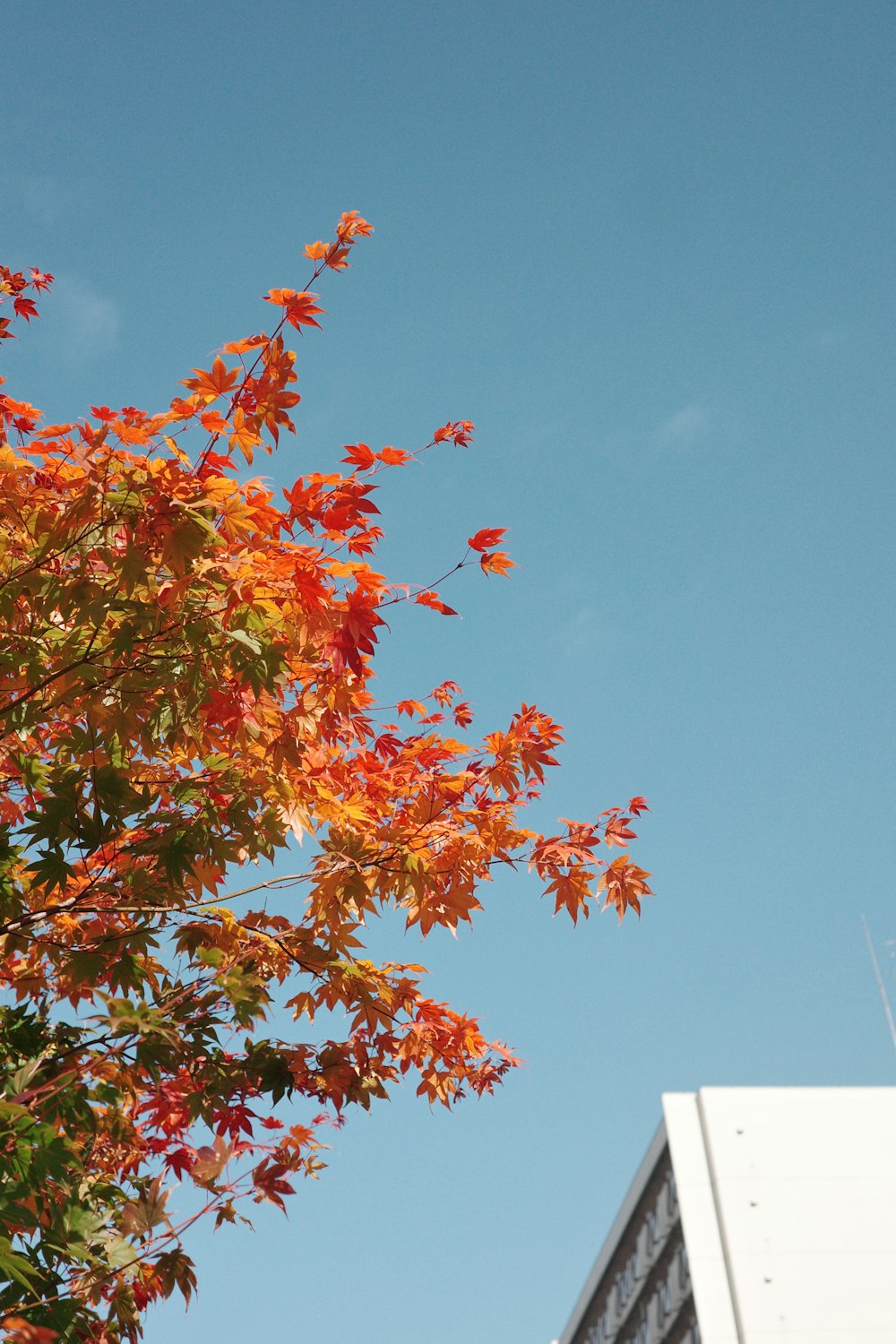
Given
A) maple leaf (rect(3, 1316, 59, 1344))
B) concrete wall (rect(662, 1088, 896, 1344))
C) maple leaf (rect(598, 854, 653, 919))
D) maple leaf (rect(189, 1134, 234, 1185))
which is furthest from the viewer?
concrete wall (rect(662, 1088, 896, 1344))

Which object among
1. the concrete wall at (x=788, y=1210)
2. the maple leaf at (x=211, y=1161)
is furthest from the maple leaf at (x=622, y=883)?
the concrete wall at (x=788, y=1210)

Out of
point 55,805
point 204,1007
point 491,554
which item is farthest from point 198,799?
point 491,554

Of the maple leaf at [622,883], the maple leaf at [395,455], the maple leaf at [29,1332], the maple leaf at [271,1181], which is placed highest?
the maple leaf at [395,455]

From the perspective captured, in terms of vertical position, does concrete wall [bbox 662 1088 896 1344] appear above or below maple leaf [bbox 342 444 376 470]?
above

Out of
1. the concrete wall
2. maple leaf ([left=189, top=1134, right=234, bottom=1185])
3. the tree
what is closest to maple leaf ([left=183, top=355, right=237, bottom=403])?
the tree

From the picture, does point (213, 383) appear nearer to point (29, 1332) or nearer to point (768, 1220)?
point (29, 1332)

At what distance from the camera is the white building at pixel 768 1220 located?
113 ft

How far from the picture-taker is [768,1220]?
1420 inches

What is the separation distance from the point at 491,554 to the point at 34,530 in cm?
165

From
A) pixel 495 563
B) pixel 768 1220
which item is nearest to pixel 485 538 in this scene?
pixel 495 563

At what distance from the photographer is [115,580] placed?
12.2 feet

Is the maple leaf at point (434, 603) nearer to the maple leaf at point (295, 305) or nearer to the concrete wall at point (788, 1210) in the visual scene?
the maple leaf at point (295, 305)

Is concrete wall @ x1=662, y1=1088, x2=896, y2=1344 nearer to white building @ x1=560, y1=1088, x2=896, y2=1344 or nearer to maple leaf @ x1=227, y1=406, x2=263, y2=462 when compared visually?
white building @ x1=560, y1=1088, x2=896, y2=1344

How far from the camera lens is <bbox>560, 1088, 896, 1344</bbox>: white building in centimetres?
3453
